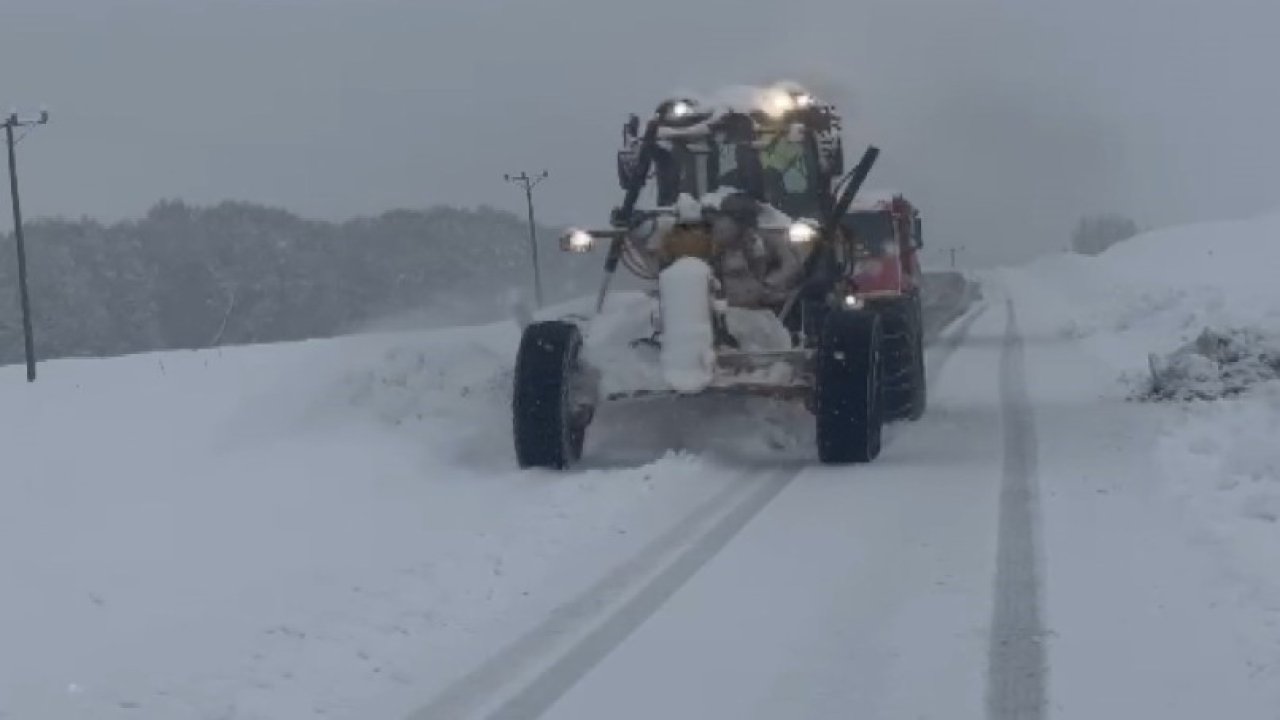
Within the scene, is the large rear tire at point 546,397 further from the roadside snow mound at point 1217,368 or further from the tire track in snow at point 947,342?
the tire track in snow at point 947,342

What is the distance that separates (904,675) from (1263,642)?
144cm

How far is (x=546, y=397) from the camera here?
12617mm

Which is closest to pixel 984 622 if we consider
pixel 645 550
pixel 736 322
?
pixel 645 550

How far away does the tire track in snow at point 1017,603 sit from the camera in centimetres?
611

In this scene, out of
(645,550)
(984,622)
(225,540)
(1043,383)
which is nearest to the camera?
(984,622)

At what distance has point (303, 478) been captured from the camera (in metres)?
12.9

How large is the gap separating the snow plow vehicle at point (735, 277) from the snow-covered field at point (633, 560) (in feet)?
1.50

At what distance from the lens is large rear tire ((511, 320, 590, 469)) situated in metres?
12.6

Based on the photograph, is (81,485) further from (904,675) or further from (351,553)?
(904,675)

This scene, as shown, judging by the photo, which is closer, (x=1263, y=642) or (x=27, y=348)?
(x=1263, y=642)

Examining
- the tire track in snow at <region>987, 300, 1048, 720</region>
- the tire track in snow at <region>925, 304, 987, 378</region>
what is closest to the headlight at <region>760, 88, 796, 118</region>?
the tire track in snow at <region>987, 300, 1048, 720</region>

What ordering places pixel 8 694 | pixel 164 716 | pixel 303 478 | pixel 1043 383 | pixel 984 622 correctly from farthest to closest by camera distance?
pixel 1043 383, pixel 303 478, pixel 984 622, pixel 8 694, pixel 164 716

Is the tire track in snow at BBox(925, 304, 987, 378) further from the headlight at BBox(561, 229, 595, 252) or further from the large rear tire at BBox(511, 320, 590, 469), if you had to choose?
the large rear tire at BBox(511, 320, 590, 469)

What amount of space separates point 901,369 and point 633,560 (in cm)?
748
